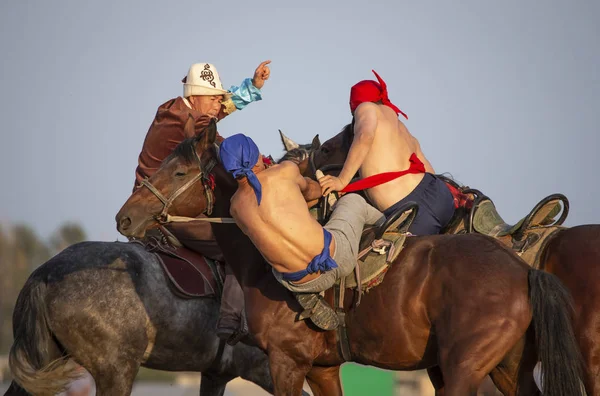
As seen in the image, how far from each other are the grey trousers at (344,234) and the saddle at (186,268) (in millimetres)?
2222

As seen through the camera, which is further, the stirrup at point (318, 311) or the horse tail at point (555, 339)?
the stirrup at point (318, 311)

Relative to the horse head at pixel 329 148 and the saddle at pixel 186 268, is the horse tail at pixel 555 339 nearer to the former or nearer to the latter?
the horse head at pixel 329 148

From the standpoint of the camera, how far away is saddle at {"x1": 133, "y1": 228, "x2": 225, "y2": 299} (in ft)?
27.7

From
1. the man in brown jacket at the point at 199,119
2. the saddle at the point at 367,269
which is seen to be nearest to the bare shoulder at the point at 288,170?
the saddle at the point at 367,269

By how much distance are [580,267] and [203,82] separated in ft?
14.5

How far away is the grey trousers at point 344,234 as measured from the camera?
6293 millimetres

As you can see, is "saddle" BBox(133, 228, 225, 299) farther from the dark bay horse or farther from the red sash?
the red sash

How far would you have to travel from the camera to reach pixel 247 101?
902cm

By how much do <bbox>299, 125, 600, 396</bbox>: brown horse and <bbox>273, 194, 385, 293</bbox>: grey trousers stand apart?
1206mm

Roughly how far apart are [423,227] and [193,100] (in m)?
3.17

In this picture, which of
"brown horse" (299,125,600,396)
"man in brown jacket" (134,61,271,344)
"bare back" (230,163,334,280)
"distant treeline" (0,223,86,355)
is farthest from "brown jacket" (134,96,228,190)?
"distant treeline" (0,223,86,355)

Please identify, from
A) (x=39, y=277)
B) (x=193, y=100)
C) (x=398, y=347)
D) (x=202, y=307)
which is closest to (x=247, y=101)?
(x=193, y=100)

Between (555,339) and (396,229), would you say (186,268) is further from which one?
(555,339)

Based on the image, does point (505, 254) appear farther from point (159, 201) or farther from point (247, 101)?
point (247, 101)
